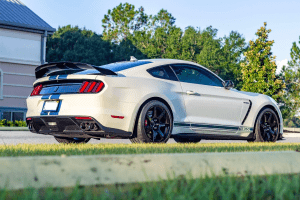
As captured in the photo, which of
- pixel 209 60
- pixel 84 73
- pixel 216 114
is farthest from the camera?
pixel 209 60

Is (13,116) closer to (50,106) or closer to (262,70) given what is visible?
(262,70)

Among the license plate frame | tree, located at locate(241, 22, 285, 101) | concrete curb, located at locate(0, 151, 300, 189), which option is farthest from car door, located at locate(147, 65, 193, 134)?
tree, located at locate(241, 22, 285, 101)

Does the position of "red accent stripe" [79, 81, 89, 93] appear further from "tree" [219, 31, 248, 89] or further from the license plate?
"tree" [219, 31, 248, 89]

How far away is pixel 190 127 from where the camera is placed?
24.6 feet

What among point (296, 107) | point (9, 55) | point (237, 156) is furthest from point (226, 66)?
point (237, 156)

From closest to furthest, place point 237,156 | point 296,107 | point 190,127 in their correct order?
point 237,156 → point 190,127 → point 296,107

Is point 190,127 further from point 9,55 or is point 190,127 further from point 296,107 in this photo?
point 296,107

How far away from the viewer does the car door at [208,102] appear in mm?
7633

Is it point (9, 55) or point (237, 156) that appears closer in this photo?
point (237, 156)

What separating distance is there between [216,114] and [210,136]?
438 millimetres

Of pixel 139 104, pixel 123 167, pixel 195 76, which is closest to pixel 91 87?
pixel 139 104

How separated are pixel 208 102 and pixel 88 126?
2568mm

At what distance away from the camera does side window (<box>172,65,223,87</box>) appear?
7.99 meters

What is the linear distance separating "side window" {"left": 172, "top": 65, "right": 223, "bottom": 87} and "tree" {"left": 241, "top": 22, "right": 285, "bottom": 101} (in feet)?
64.5
